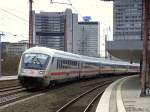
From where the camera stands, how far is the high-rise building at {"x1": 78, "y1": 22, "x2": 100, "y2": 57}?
82312mm

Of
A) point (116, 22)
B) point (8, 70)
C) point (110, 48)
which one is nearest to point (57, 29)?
point (8, 70)

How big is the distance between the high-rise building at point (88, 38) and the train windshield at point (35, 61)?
172 ft

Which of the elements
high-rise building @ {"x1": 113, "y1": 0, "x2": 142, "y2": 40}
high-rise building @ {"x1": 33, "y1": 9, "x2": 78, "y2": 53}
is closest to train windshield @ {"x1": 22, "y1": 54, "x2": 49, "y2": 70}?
high-rise building @ {"x1": 113, "y1": 0, "x2": 142, "y2": 40}

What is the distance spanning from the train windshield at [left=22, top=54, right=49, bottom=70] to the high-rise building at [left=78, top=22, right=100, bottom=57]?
52396 mm

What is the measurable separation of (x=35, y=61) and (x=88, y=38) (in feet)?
210

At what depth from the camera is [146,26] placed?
2495cm

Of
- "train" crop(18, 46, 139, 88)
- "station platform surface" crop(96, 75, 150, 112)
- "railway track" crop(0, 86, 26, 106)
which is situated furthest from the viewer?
"train" crop(18, 46, 139, 88)

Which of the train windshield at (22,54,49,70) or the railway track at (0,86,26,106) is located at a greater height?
the train windshield at (22,54,49,70)

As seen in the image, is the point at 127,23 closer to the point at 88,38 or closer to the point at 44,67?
the point at 44,67

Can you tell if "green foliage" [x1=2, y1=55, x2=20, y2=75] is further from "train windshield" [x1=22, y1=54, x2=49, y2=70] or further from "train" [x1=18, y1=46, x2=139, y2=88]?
"train windshield" [x1=22, y1=54, x2=49, y2=70]

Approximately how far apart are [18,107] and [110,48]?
19.8 m

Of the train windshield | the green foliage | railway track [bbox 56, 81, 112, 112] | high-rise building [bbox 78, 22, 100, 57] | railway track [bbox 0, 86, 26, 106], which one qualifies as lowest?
railway track [bbox 56, 81, 112, 112]

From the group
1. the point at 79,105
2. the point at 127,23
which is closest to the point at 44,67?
the point at 79,105

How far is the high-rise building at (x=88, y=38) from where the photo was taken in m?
82.3
